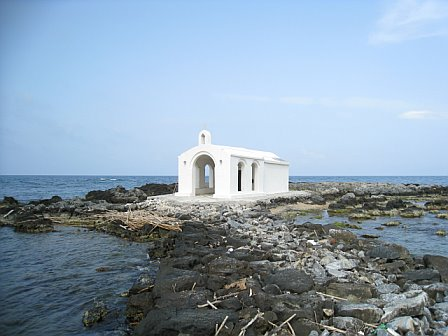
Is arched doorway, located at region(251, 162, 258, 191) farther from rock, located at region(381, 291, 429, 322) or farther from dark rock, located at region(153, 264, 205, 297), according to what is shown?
rock, located at region(381, 291, 429, 322)

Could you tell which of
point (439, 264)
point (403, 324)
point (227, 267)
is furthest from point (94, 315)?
point (439, 264)

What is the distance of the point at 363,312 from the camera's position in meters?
6.48

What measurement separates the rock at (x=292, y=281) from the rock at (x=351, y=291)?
18.4 inches

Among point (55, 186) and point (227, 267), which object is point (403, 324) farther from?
point (55, 186)

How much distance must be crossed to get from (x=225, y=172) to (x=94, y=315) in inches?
737

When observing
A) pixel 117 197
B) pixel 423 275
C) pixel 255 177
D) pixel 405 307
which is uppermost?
pixel 255 177

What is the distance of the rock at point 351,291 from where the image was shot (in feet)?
24.6

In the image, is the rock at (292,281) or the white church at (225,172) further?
the white church at (225,172)

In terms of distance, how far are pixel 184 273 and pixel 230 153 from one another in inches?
696

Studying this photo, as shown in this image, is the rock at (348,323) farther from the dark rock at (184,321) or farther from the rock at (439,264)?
the rock at (439,264)

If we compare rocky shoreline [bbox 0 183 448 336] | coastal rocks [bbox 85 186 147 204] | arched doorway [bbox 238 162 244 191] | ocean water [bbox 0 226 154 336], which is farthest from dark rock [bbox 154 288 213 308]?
coastal rocks [bbox 85 186 147 204]

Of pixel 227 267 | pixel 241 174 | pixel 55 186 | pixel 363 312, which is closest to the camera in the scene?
pixel 363 312

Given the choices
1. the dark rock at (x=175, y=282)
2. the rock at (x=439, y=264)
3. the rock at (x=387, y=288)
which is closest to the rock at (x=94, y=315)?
the dark rock at (x=175, y=282)

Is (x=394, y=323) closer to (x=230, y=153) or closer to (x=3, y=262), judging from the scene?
(x=3, y=262)
